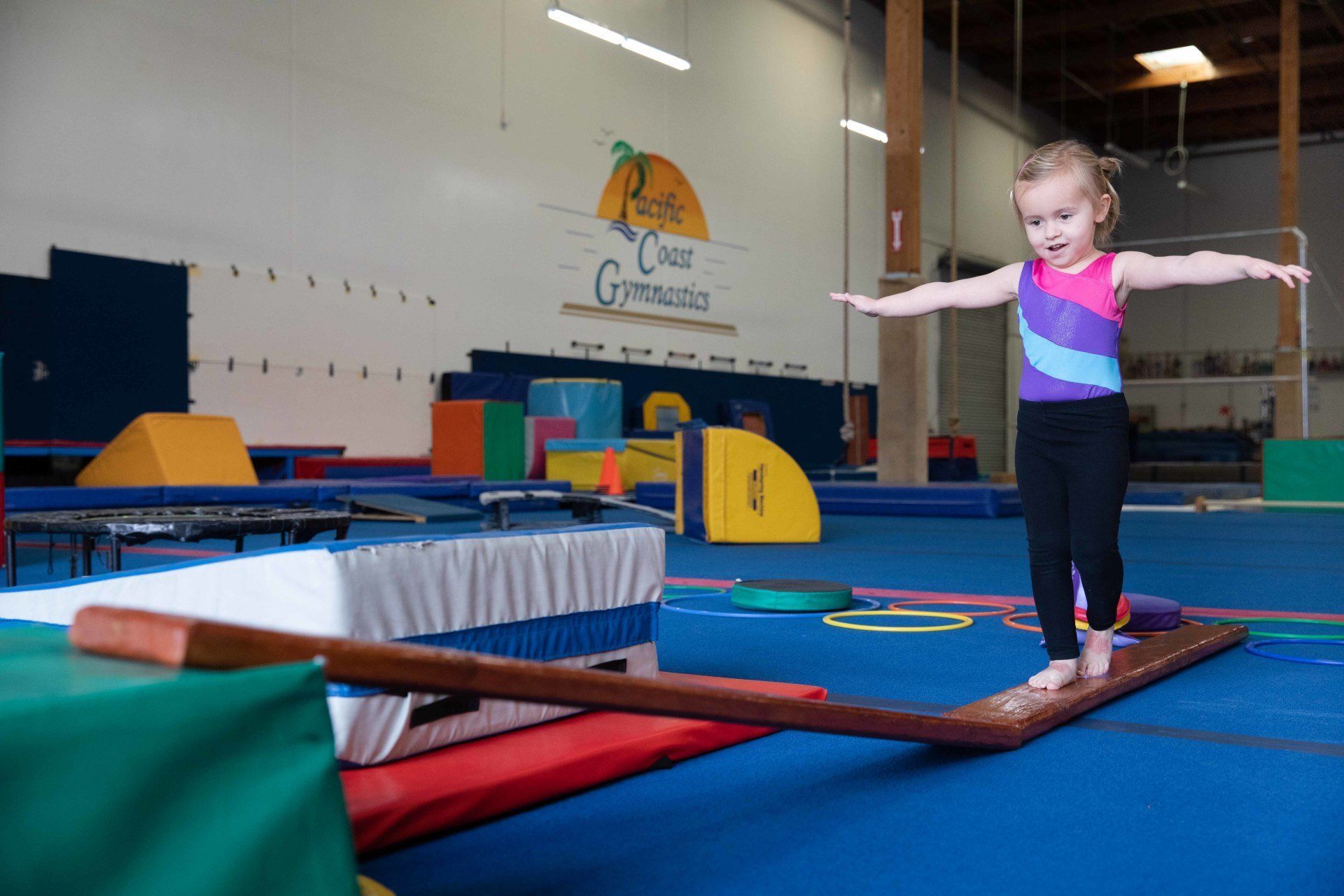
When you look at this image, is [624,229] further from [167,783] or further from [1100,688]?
[167,783]

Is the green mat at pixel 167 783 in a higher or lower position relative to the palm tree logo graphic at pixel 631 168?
lower

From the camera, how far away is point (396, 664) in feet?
3.07

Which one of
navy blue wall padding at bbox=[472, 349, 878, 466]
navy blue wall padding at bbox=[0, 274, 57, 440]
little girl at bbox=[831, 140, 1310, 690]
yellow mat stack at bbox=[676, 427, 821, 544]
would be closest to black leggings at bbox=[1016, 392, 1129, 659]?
little girl at bbox=[831, 140, 1310, 690]

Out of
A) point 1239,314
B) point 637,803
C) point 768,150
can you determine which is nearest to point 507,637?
point 637,803

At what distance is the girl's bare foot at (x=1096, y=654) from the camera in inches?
89.1

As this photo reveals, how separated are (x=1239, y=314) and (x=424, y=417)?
16959 millimetres

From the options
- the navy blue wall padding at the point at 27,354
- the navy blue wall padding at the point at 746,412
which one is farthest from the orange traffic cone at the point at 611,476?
the navy blue wall padding at the point at 27,354

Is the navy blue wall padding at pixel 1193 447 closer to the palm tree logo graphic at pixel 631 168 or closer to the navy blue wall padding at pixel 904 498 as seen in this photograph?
the palm tree logo graphic at pixel 631 168

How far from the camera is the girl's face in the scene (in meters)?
2.09

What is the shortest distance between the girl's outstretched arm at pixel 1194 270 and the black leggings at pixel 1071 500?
22 centimetres

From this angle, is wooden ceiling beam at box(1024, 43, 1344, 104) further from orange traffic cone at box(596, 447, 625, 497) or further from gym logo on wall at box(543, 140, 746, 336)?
orange traffic cone at box(596, 447, 625, 497)

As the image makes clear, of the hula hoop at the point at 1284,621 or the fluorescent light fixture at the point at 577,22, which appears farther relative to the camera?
the fluorescent light fixture at the point at 577,22

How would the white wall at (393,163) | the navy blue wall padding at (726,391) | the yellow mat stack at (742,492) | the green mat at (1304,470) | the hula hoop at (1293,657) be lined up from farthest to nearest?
1. the navy blue wall padding at (726,391)
2. the green mat at (1304,470)
3. the white wall at (393,163)
4. the yellow mat stack at (742,492)
5. the hula hoop at (1293,657)

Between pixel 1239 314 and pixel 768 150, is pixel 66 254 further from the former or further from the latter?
pixel 1239 314
